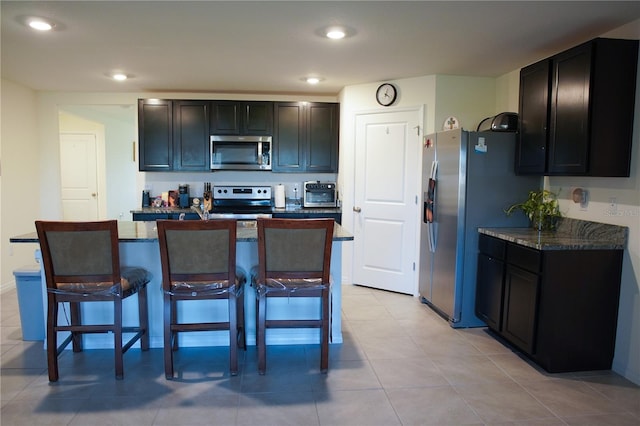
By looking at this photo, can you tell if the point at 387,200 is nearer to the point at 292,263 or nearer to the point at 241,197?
the point at 241,197

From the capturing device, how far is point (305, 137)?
5.11 meters

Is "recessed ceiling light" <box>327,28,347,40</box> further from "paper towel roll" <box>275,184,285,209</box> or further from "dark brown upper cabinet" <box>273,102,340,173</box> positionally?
"paper towel roll" <box>275,184,285,209</box>

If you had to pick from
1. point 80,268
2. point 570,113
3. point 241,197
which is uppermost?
point 570,113

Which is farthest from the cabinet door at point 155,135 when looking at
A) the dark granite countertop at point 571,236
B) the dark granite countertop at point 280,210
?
→ the dark granite countertop at point 571,236

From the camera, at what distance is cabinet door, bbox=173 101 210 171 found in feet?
16.4

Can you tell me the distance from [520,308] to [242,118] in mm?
3612

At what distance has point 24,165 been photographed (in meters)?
4.88

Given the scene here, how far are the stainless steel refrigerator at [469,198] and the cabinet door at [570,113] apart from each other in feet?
1.64

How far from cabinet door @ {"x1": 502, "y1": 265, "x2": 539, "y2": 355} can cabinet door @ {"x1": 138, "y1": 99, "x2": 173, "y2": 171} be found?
12.8ft

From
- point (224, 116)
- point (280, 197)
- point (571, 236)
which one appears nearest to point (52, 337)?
point (280, 197)

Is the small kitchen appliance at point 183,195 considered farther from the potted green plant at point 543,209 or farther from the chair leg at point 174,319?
the potted green plant at point 543,209

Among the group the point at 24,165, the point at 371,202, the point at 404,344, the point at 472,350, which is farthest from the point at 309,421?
the point at 24,165

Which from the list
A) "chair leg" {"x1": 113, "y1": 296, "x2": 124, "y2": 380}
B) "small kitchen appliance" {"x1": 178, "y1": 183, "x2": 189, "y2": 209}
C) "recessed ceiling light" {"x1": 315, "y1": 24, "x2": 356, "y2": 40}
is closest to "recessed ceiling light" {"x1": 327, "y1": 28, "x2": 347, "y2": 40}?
"recessed ceiling light" {"x1": 315, "y1": 24, "x2": 356, "y2": 40}

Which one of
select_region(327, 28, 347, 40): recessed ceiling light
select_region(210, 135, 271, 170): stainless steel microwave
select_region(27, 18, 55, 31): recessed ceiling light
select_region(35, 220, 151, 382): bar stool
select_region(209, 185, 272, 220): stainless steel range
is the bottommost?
select_region(35, 220, 151, 382): bar stool
